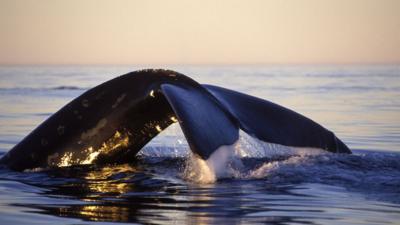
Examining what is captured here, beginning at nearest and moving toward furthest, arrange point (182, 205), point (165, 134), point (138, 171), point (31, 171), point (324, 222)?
point (324, 222), point (182, 205), point (31, 171), point (138, 171), point (165, 134)

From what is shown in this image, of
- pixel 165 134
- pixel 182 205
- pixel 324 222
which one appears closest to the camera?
pixel 324 222

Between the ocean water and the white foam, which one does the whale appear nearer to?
the white foam

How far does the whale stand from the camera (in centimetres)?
543

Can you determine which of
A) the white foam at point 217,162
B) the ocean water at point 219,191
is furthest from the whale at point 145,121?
the ocean water at point 219,191

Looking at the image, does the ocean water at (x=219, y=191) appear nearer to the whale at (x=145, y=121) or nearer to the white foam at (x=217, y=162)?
the white foam at (x=217, y=162)

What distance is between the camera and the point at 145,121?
20.1 ft

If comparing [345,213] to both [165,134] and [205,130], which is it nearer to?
[205,130]

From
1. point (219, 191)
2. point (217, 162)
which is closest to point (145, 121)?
point (219, 191)

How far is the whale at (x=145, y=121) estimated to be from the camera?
5.43m

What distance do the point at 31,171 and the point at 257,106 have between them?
2004mm

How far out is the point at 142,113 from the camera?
6.02 meters

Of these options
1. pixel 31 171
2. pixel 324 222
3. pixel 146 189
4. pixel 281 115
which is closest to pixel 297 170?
pixel 281 115

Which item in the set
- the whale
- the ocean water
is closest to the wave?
the ocean water

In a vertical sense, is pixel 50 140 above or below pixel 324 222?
above
